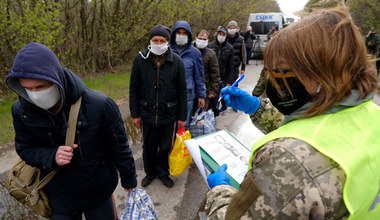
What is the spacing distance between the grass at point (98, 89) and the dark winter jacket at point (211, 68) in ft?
10.5

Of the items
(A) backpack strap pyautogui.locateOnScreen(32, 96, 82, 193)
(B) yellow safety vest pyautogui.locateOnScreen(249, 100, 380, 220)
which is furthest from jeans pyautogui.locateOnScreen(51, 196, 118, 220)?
(B) yellow safety vest pyautogui.locateOnScreen(249, 100, 380, 220)

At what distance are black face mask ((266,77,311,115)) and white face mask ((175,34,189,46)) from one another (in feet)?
7.65

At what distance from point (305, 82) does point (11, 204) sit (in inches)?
125

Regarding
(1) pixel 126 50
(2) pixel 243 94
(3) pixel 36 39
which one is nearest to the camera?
(2) pixel 243 94

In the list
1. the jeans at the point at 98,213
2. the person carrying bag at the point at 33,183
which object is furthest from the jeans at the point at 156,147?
the person carrying bag at the point at 33,183

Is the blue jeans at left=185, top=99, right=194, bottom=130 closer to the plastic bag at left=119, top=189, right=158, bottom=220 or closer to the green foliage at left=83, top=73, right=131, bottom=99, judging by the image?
the plastic bag at left=119, top=189, right=158, bottom=220

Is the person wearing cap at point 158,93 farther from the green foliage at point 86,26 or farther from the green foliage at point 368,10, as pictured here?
the green foliage at point 368,10

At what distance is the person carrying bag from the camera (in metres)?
1.45

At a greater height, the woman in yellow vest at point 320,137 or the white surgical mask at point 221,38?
the woman in yellow vest at point 320,137

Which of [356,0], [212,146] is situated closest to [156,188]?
[212,146]

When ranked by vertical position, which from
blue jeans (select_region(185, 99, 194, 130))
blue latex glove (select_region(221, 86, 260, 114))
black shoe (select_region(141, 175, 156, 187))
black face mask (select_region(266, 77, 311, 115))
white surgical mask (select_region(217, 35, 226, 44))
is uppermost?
black face mask (select_region(266, 77, 311, 115))

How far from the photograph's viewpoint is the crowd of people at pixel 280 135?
27.6 inches

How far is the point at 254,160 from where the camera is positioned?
0.81m

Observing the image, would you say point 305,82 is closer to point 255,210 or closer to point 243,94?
point 255,210
